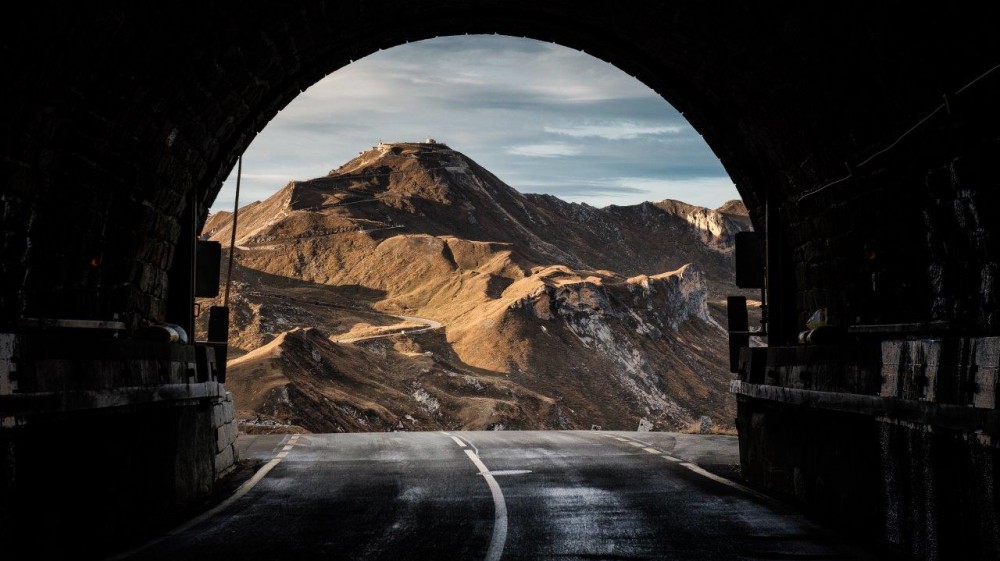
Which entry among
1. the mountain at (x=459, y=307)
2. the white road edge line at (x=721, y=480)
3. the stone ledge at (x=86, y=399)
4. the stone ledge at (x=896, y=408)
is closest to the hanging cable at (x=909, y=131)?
the stone ledge at (x=896, y=408)

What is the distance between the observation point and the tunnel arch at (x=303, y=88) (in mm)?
10195

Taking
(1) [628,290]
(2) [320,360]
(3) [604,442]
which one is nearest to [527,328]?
(1) [628,290]

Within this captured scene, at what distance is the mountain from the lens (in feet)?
157

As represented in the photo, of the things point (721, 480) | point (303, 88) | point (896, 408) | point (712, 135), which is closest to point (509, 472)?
point (721, 480)

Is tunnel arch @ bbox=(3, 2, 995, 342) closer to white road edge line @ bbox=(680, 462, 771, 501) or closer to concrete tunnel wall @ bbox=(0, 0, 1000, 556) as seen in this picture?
concrete tunnel wall @ bbox=(0, 0, 1000, 556)

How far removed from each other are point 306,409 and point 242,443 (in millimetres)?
19367

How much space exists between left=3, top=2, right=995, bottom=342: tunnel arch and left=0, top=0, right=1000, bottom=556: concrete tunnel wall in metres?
0.04

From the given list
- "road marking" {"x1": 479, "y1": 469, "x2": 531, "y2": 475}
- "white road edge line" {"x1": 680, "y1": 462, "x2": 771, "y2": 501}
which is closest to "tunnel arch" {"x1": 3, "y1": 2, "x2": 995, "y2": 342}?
"white road edge line" {"x1": 680, "y1": 462, "x2": 771, "y2": 501}

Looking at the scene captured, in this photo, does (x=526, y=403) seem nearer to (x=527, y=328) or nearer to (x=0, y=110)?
(x=527, y=328)

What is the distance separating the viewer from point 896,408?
28.2ft

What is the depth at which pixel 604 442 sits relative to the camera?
2069 cm

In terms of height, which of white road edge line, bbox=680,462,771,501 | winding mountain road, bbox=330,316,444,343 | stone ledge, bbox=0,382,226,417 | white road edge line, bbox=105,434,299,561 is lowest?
white road edge line, bbox=105,434,299,561

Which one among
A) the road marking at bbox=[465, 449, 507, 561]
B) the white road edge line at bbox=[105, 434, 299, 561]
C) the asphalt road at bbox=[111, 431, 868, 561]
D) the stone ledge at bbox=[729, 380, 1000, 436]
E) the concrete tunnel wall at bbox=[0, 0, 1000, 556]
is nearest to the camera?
the stone ledge at bbox=[729, 380, 1000, 436]

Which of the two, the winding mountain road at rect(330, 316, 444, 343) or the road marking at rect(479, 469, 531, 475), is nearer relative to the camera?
the road marking at rect(479, 469, 531, 475)
